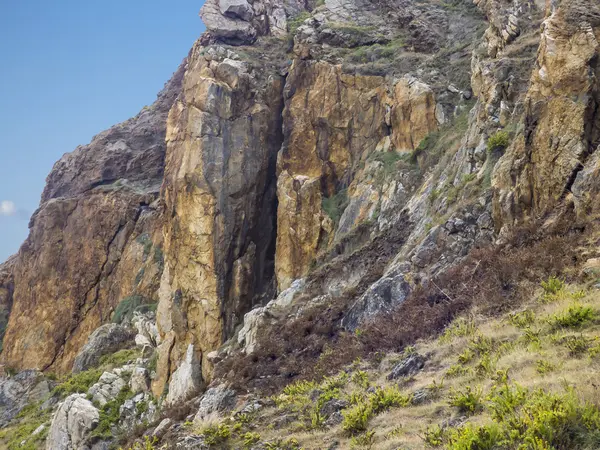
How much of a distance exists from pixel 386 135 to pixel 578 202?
17910 mm

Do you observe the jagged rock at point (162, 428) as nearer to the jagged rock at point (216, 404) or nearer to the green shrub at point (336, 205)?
the jagged rock at point (216, 404)

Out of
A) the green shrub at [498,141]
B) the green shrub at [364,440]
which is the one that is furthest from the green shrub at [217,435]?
the green shrub at [498,141]

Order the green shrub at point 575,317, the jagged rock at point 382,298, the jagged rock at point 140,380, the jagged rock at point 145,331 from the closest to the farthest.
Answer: the green shrub at point 575,317, the jagged rock at point 382,298, the jagged rock at point 140,380, the jagged rock at point 145,331

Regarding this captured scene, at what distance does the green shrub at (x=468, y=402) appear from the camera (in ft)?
21.5

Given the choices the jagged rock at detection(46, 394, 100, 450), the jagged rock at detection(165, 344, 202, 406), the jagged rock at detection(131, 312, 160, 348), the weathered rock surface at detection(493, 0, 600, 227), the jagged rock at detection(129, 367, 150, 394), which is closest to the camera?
the weathered rock surface at detection(493, 0, 600, 227)

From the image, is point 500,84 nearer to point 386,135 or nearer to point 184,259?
point 386,135

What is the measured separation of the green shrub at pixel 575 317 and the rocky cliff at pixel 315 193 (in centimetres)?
257

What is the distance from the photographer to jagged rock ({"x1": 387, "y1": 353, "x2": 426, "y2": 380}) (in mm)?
9484

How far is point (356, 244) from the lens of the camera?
73.2 feet

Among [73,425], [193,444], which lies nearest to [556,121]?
[193,444]

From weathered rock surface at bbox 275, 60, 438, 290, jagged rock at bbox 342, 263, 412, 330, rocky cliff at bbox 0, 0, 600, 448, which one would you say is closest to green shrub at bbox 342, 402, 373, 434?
rocky cliff at bbox 0, 0, 600, 448

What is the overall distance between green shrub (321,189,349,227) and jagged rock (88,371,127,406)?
1756cm

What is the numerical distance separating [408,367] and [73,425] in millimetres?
21745

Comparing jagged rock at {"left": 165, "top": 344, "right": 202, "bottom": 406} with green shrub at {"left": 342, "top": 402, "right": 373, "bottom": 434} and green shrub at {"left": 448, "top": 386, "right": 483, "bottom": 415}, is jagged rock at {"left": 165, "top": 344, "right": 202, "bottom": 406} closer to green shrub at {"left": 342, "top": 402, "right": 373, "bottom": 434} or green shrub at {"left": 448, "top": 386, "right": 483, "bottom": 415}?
green shrub at {"left": 342, "top": 402, "right": 373, "bottom": 434}
